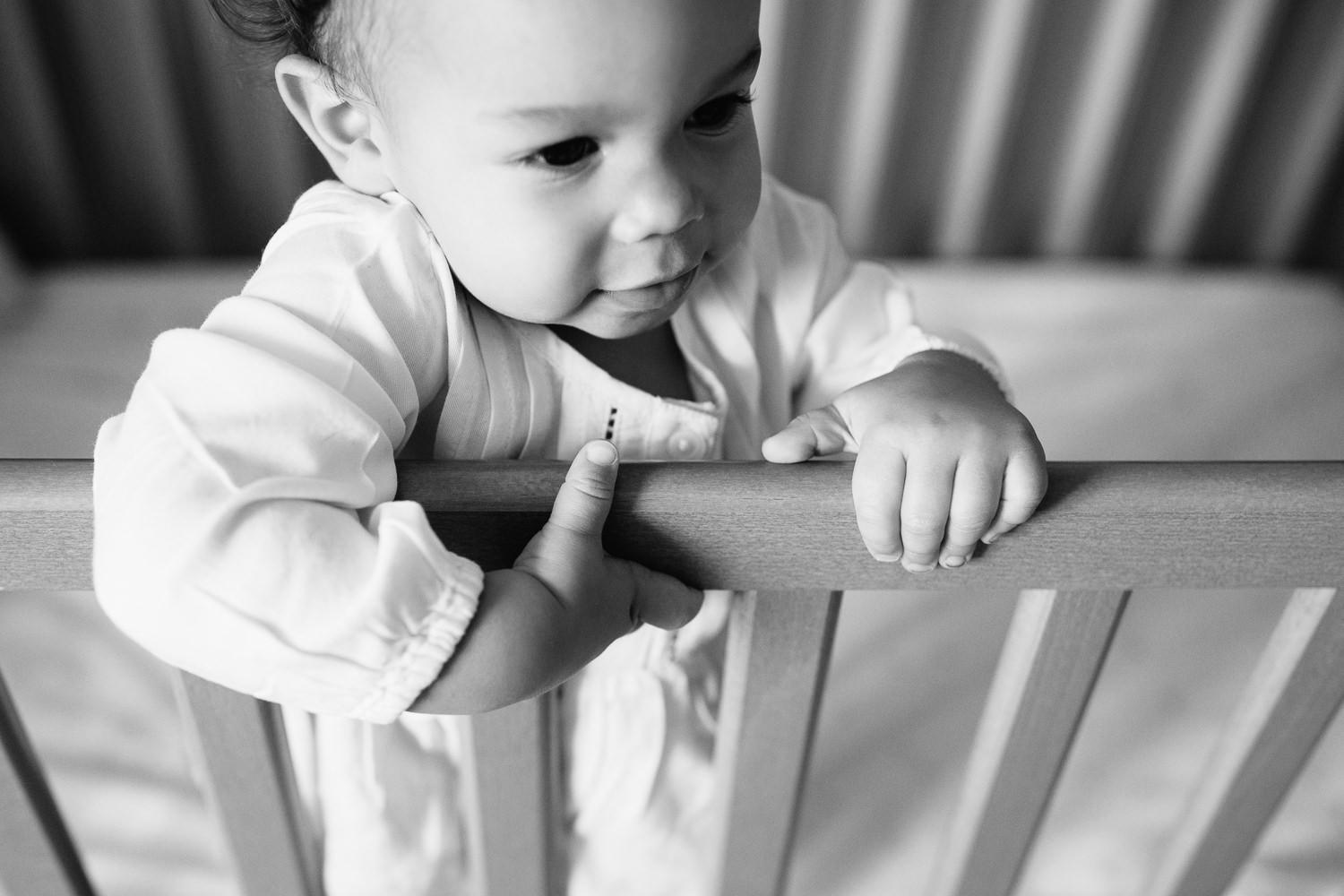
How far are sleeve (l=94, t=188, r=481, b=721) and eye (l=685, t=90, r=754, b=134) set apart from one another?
182mm

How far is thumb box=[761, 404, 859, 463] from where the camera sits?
0.50 meters

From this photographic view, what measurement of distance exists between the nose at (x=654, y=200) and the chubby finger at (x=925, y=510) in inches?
5.5

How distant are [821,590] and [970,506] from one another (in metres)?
0.07

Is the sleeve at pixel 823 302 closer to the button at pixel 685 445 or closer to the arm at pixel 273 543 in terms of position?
the button at pixel 685 445

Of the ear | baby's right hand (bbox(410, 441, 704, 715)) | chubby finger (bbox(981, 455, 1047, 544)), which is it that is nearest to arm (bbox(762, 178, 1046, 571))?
chubby finger (bbox(981, 455, 1047, 544))

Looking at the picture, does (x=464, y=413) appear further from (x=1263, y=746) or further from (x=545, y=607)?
(x=1263, y=746)

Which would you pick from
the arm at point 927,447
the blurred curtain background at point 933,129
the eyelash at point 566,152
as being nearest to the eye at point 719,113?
the eyelash at point 566,152

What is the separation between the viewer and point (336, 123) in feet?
1.80

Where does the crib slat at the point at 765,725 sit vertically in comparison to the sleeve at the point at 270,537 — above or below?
below

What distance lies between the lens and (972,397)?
52 cm

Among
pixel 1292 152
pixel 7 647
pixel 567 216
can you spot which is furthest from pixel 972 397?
pixel 1292 152

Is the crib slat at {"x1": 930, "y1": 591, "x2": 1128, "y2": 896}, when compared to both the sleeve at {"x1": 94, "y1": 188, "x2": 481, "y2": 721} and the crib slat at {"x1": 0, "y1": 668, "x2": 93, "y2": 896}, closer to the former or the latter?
the sleeve at {"x1": 94, "y1": 188, "x2": 481, "y2": 721}

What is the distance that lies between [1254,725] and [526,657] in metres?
0.37

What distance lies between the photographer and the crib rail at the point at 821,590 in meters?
0.44
